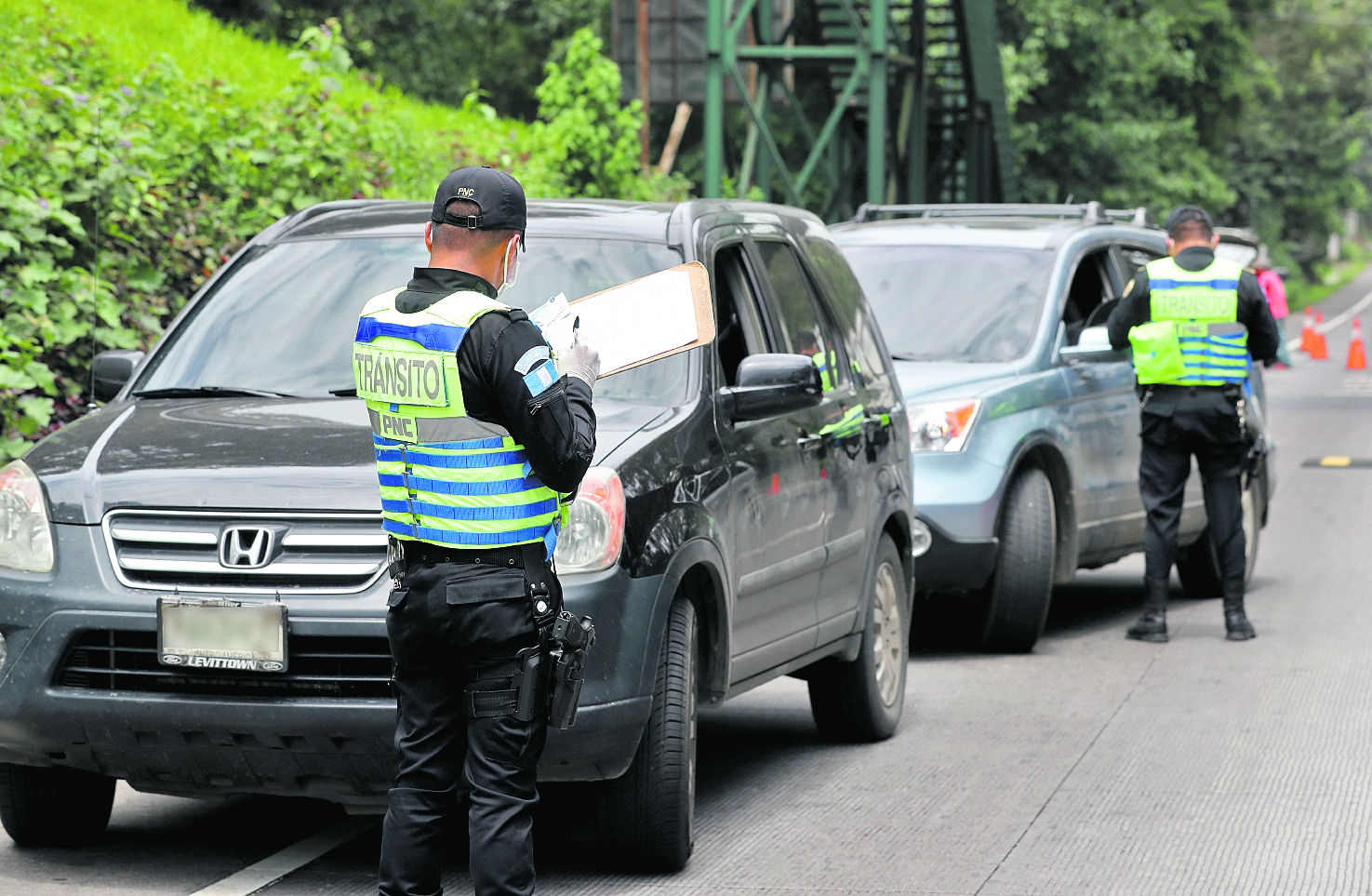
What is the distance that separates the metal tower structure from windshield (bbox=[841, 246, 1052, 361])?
8.24 metres

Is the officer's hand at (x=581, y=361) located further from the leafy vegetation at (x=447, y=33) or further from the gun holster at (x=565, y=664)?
the leafy vegetation at (x=447, y=33)

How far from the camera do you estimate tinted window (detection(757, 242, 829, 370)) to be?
6359 millimetres

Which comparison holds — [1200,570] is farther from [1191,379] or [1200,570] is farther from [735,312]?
[735,312]

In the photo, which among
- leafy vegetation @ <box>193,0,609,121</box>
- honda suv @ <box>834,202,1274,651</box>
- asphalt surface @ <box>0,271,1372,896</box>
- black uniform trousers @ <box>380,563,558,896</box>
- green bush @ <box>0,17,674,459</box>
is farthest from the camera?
leafy vegetation @ <box>193,0,609,121</box>

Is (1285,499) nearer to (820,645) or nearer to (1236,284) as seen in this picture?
(1236,284)

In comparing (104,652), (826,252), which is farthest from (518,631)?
(826,252)

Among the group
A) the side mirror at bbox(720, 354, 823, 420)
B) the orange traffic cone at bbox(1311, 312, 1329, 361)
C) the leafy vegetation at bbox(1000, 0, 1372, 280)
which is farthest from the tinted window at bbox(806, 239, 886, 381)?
the orange traffic cone at bbox(1311, 312, 1329, 361)

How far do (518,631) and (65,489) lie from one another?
171cm

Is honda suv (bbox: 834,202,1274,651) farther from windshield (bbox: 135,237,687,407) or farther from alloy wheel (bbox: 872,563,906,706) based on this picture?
windshield (bbox: 135,237,687,407)

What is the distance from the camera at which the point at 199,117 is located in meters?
10.2

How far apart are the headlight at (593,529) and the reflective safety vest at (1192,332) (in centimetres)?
470

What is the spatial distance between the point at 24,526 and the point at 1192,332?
5.65 metres

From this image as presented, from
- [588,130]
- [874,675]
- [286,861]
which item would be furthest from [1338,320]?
[286,861]

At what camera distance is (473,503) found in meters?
3.78
